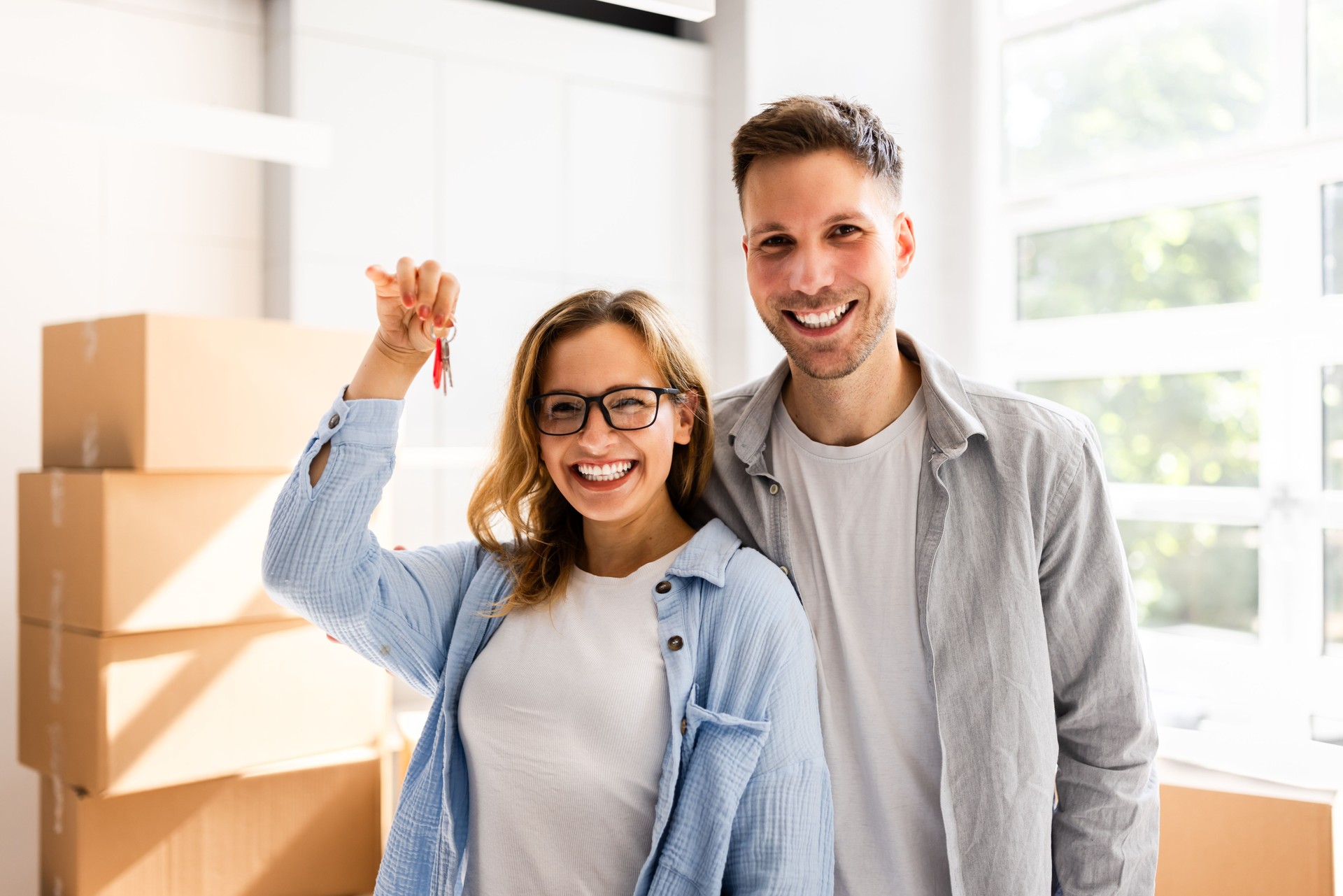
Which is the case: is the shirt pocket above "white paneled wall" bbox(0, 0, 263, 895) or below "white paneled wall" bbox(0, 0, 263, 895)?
below

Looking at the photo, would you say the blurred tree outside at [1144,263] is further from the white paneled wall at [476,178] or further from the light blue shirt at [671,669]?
the light blue shirt at [671,669]

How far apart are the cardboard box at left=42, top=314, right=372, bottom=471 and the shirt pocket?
151 centimetres

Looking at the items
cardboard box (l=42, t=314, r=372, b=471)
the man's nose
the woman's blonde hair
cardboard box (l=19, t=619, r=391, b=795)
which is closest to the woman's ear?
the woman's blonde hair

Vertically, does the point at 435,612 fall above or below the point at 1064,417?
below

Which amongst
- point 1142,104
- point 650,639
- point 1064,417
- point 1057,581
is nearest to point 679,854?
point 650,639

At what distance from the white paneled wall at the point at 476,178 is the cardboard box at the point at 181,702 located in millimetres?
772

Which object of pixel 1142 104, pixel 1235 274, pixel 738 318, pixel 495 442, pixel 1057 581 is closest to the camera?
pixel 1057 581

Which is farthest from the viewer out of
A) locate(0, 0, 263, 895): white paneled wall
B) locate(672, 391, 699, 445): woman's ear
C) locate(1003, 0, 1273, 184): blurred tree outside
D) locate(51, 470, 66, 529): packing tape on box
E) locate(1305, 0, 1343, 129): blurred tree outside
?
locate(1003, 0, 1273, 184): blurred tree outside

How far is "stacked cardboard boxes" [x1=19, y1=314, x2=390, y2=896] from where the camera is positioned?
2281mm

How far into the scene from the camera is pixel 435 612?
151 cm

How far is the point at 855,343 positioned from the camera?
145 cm

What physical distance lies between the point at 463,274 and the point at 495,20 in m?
0.84

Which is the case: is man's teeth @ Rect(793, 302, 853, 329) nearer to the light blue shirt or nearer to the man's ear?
the man's ear

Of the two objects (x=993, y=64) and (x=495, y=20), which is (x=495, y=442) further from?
(x=993, y=64)
